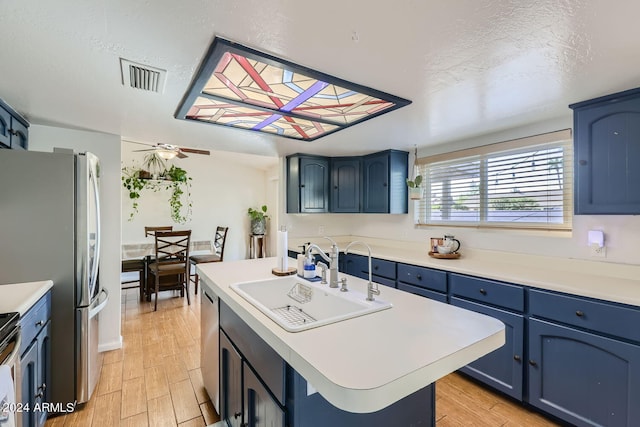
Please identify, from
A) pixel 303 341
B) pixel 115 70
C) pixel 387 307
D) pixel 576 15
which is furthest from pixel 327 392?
pixel 115 70

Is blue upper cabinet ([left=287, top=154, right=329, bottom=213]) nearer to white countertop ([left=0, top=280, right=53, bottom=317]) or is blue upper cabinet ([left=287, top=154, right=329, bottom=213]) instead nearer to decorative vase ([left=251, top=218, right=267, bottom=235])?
white countertop ([left=0, top=280, right=53, bottom=317])

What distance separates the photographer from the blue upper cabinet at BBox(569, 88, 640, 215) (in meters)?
1.65

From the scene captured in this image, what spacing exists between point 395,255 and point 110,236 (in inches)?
110

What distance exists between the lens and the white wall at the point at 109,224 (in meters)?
2.63

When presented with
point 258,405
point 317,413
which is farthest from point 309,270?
point 317,413

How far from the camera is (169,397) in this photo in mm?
2061

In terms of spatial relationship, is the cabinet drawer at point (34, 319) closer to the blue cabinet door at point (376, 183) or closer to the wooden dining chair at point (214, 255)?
the wooden dining chair at point (214, 255)

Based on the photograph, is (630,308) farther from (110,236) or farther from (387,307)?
(110,236)

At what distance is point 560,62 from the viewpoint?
137 centimetres

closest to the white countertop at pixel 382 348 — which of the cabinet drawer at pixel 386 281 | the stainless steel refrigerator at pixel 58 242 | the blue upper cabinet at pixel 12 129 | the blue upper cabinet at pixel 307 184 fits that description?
the stainless steel refrigerator at pixel 58 242

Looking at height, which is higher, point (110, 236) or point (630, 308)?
point (110, 236)

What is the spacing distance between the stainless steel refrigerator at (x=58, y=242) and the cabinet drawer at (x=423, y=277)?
2.51 m

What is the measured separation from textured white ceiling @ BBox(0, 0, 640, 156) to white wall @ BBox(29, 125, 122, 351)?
2.05 feet

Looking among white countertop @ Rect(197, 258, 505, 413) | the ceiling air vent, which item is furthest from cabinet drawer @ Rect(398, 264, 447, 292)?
the ceiling air vent
